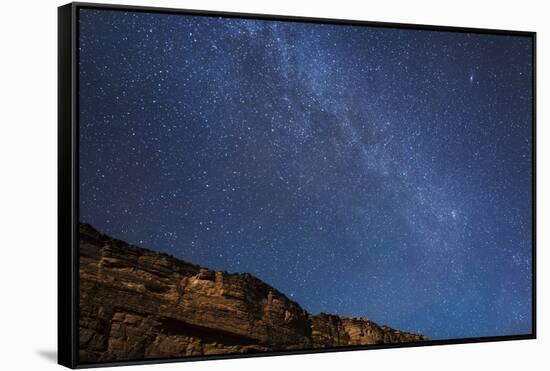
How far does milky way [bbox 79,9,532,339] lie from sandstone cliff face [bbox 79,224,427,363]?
100 millimetres

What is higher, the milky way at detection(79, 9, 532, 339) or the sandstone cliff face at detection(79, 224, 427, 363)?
the milky way at detection(79, 9, 532, 339)

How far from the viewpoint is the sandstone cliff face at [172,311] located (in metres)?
8.22

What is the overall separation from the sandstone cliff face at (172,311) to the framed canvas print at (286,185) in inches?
0.5

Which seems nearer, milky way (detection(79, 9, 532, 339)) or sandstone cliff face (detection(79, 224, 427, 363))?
sandstone cliff face (detection(79, 224, 427, 363))

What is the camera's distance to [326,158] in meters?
8.95

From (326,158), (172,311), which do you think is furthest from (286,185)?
(172,311)

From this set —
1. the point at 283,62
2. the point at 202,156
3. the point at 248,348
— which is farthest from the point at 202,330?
the point at 283,62

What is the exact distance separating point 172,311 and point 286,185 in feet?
3.66

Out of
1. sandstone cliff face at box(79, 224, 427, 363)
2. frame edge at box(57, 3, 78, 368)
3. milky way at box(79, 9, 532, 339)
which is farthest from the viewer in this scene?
milky way at box(79, 9, 532, 339)

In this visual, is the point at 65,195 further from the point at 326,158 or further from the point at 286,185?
the point at 326,158

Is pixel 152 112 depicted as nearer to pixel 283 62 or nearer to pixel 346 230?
pixel 283 62

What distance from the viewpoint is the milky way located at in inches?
328

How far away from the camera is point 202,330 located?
855 centimetres

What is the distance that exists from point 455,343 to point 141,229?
250 cm
